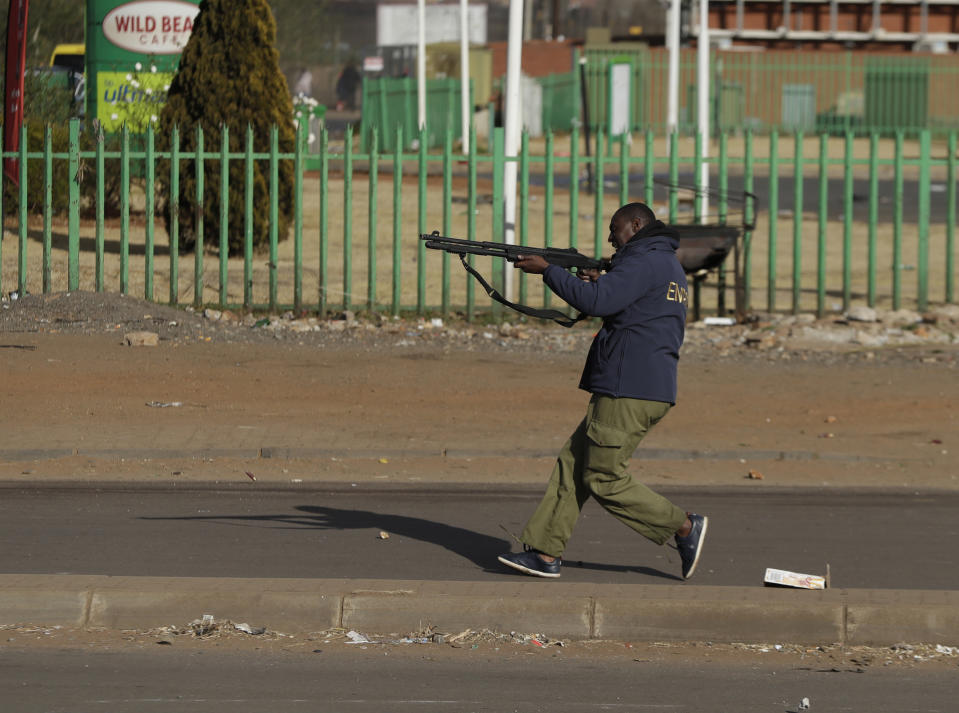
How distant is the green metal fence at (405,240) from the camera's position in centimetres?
1431

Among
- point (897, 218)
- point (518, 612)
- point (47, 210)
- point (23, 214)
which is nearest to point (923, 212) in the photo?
point (897, 218)

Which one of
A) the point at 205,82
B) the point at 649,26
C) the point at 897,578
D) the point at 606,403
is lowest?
the point at 897,578

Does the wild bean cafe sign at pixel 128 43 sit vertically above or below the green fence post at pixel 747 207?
above

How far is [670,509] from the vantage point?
258 inches

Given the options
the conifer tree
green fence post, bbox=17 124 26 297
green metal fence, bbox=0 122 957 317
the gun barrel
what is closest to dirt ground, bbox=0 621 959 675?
the gun barrel

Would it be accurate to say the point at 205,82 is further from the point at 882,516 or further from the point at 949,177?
the point at 882,516

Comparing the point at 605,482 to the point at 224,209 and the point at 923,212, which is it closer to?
the point at 224,209

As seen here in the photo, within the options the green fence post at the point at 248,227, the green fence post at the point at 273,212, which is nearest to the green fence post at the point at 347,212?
the green fence post at the point at 273,212

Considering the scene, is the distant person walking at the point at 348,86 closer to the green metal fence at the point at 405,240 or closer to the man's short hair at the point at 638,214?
the green metal fence at the point at 405,240

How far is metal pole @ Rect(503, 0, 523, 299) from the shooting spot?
14.8 meters

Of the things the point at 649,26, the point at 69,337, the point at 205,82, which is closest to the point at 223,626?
the point at 69,337

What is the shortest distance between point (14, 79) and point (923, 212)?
8997 mm

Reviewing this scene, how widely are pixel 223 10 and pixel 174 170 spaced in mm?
3879

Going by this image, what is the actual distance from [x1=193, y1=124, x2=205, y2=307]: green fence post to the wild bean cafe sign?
7.22 m
